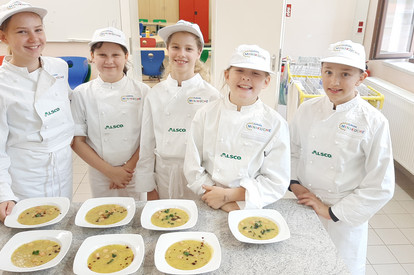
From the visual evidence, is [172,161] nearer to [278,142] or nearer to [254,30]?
[278,142]

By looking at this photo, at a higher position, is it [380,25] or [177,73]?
[380,25]

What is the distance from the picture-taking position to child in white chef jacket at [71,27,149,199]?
5.68 ft

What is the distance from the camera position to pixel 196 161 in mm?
1450

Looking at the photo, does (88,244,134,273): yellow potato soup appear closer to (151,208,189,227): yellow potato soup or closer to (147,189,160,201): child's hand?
(151,208,189,227): yellow potato soup

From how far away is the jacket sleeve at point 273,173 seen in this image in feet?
4.45

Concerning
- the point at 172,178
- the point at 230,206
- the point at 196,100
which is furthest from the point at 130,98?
the point at 230,206

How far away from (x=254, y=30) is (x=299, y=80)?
2.58ft

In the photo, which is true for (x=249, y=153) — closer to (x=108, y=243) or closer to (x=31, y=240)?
(x=108, y=243)

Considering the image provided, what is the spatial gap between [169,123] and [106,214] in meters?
0.60

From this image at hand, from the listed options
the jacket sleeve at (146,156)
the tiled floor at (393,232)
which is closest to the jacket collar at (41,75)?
the jacket sleeve at (146,156)

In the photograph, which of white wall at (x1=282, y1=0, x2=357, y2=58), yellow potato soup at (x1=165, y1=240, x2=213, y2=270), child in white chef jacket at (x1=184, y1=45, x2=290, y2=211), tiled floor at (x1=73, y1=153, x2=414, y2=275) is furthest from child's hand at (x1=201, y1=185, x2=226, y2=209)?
white wall at (x1=282, y1=0, x2=357, y2=58)

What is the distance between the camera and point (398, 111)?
334 centimetres

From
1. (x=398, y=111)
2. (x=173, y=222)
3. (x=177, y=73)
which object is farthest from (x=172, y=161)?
(x=398, y=111)

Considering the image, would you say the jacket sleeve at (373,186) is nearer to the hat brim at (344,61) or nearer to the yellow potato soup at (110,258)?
the hat brim at (344,61)
